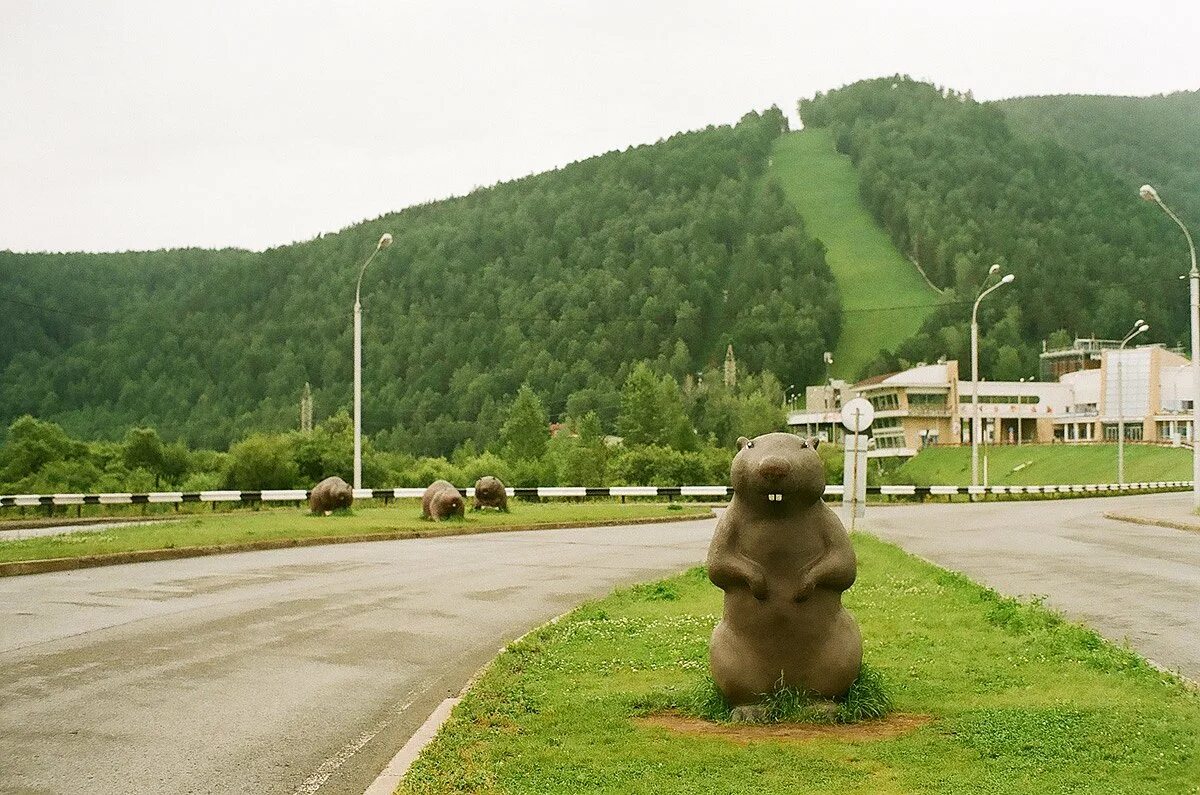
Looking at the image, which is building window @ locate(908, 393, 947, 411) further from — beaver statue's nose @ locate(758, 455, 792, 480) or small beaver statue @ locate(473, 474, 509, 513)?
beaver statue's nose @ locate(758, 455, 792, 480)

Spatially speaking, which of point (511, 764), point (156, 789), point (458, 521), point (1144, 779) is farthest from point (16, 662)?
point (458, 521)

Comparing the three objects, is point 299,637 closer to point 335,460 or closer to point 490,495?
point 490,495

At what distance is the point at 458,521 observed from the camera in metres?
34.3

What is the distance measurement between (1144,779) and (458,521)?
95.0 feet

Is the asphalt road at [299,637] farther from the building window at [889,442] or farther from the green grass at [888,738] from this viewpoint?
the building window at [889,442]

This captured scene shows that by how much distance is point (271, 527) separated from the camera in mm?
29203

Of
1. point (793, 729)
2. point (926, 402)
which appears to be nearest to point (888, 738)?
point (793, 729)

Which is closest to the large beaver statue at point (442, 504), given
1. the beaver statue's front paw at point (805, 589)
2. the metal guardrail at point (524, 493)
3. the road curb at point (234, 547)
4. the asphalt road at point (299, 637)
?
the road curb at point (234, 547)

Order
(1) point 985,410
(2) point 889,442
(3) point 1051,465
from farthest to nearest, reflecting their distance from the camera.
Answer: (2) point 889,442 < (1) point 985,410 < (3) point 1051,465

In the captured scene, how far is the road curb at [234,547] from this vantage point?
65.0 ft

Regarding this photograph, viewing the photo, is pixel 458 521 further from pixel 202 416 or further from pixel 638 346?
pixel 638 346

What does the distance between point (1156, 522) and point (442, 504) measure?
18.9 m

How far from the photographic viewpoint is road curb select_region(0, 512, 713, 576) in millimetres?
19797

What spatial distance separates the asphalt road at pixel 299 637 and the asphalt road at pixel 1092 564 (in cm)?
8
